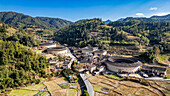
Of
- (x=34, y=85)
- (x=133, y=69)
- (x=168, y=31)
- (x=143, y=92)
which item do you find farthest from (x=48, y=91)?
(x=168, y=31)

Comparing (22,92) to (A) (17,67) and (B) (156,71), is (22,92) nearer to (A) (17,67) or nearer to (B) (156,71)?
(A) (17,67)

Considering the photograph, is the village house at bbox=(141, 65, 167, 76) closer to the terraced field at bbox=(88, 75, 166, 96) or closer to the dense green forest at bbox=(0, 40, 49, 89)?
the terraced field at bbox=(88, 75, 166, 96)

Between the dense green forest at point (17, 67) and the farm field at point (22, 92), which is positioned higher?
the dense green forest at point (17, 67)

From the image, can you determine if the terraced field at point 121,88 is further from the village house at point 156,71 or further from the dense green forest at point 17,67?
the dense green forest at point 17,67

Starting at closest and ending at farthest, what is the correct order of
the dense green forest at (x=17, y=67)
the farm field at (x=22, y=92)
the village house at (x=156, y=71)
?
1. the farm field at (x=22, y=92)
2. the dense green forest at (x=17, y=67)
3. the village house at (x=156, y=71)

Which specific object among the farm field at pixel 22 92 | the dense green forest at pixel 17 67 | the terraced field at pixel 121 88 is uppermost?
the dense green forest at pixel 17 67

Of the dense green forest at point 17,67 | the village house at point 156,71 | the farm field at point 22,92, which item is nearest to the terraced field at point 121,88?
the village house at point 156,71

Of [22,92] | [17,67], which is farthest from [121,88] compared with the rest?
[17,67]

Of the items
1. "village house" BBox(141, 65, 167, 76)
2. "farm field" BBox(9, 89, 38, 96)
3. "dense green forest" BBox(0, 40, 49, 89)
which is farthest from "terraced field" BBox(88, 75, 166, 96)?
"dense green forest" BBox(0, 40, 49, 89)
